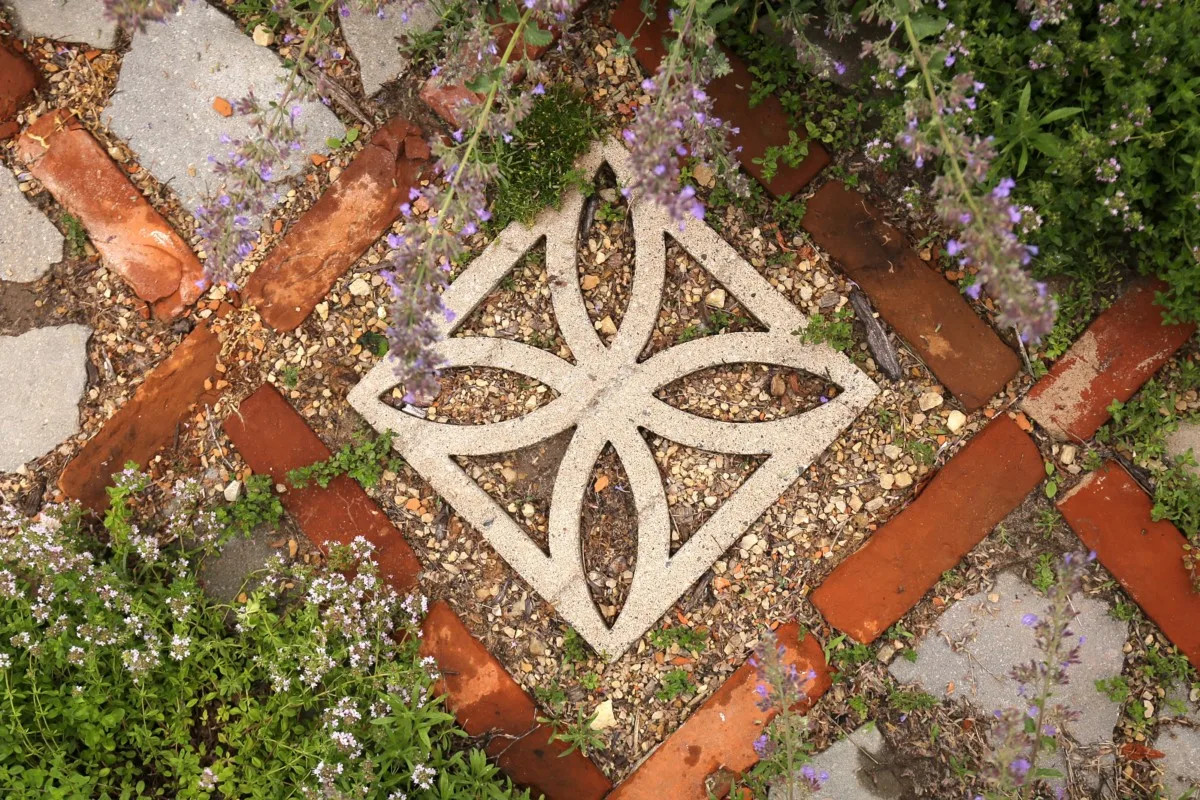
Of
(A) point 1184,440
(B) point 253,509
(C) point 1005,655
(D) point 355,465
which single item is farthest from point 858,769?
(B) point 253,509

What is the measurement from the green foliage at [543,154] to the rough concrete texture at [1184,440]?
6.53ft

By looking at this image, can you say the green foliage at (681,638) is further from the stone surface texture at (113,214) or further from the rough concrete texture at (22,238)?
the rough concrete texture at (22,238)

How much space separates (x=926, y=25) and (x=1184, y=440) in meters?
Result: 1.50

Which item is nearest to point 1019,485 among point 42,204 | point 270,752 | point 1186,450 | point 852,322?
point 1186,450

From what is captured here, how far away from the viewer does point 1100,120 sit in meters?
2.23

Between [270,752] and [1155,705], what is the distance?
265 cm

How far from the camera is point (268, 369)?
2.81 meters

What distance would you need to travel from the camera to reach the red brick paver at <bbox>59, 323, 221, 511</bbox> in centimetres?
281

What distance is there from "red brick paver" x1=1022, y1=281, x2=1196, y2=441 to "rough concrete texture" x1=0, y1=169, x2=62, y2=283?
332 cm

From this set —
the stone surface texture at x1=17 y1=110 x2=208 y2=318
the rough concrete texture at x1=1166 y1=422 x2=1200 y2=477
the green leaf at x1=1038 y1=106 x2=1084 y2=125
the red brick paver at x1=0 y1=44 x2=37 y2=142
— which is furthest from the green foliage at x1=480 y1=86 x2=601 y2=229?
the rough concrete texture at x1=1166 y1=422 x2=1200 y2=477

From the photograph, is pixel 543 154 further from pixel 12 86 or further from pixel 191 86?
pixel 12 86

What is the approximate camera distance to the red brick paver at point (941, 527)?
8.38 feet

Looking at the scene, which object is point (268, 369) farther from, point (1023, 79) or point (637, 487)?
point (1023, 79)

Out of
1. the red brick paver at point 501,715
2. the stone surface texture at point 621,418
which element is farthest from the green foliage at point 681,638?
the red brick paver at point 501,715
